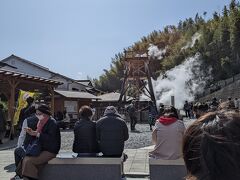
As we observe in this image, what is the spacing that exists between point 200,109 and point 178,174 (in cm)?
162

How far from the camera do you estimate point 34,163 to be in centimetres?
652

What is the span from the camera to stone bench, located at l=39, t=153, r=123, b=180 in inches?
268

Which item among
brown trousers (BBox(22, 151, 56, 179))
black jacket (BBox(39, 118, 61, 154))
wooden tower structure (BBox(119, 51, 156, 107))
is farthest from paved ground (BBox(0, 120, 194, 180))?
wooden tower structure (BBox(119, 51, 156, 107))

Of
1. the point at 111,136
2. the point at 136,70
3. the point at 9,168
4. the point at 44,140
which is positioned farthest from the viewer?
the point at 136,70

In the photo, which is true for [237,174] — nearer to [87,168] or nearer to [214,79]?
[87,168]

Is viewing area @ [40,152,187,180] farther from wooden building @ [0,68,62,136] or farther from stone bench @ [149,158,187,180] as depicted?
wooden building @ [0,68,62,136]

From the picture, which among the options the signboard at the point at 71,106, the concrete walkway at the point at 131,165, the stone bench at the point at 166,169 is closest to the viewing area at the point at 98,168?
the stone bench at the point at 166,169

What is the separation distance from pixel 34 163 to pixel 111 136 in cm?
147

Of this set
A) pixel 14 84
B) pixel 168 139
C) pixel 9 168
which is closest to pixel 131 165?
pixel 168 139

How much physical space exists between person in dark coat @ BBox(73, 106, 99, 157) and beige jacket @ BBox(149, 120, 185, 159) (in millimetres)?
1241

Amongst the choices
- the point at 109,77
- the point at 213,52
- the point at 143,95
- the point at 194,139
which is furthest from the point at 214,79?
the point at 194,139

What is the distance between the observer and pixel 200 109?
7832 millimetres

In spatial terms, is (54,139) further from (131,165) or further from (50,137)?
(131,165)

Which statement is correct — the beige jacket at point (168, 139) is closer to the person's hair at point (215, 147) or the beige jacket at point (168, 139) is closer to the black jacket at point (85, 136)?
the black jacket at point (85, 136)
